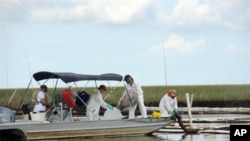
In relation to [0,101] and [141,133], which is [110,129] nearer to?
[141,133]

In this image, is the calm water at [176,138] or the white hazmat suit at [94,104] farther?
the white hazmat suit at [94,104]

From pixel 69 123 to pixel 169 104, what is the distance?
12.5 feet

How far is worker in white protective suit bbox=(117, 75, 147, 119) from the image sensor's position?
82.4ft

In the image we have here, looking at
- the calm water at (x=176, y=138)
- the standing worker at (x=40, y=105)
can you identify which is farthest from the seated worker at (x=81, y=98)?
the calm water at (x=176, y=138)

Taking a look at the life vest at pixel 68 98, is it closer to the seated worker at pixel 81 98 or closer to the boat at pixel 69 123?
the boat at pixel 69 123

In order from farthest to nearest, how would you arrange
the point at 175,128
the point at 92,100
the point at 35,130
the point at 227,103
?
the point at 227,103 < the point at 175,128 < the point at 92,100 < the point at 35,130

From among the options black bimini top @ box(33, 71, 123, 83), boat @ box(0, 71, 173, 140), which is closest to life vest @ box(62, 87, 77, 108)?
boat @ box(0, 71, 173, 140)

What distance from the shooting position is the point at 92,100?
24781 millimetres

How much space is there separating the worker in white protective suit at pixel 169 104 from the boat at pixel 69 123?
0.31 m

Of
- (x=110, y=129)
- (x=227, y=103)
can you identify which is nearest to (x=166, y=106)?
(x=110, y=129)

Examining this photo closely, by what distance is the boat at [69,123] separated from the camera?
2305 centimetres

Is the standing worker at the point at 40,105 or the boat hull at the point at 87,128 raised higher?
the standing worker at the point at 40,105

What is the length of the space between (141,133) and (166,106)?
1.27m

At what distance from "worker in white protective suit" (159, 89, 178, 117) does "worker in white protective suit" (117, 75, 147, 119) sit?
68 centimetres
